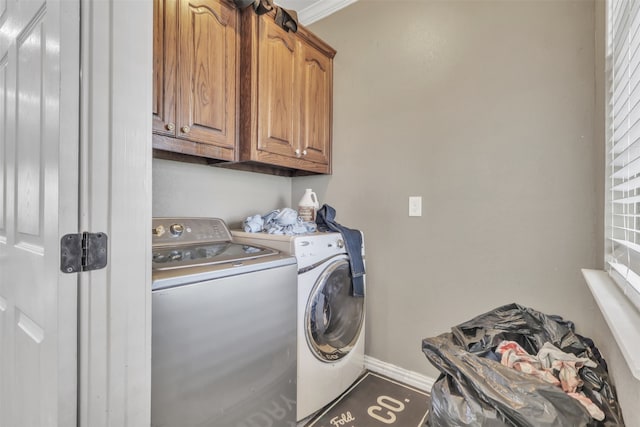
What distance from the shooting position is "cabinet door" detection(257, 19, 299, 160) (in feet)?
5.40

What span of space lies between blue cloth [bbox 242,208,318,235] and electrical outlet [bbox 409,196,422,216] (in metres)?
0.62

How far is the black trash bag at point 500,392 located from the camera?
0.68m

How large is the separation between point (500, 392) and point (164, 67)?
5.62 feet

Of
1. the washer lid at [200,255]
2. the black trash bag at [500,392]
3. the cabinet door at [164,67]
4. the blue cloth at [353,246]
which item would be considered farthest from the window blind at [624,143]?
the cabinet door at [164,67]

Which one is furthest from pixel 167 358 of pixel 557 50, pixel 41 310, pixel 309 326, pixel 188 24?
pixel 557 50

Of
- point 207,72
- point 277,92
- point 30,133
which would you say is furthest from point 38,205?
point 277,92

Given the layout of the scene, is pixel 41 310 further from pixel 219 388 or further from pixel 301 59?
pixel 301 59

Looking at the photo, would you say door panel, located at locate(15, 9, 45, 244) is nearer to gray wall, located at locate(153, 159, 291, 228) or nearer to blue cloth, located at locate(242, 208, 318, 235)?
gray wall, located at locate(153, 159, 291, 228)

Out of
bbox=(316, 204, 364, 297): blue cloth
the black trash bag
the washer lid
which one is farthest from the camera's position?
bbox=(316, 204, 364, 297): blue cloth

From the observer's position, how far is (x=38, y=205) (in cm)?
71

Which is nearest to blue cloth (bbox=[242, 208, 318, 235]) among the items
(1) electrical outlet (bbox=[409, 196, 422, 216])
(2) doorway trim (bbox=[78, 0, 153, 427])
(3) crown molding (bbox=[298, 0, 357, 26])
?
(1) electrical outlet (bbox=[409, 196, 422, 216])

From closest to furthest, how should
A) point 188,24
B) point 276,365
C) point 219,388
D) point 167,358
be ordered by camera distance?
point 167,358 → point 219,388 → point 276,365 → point 188,24

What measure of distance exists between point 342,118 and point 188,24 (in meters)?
1.10

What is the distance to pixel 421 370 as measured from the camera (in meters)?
1.79
